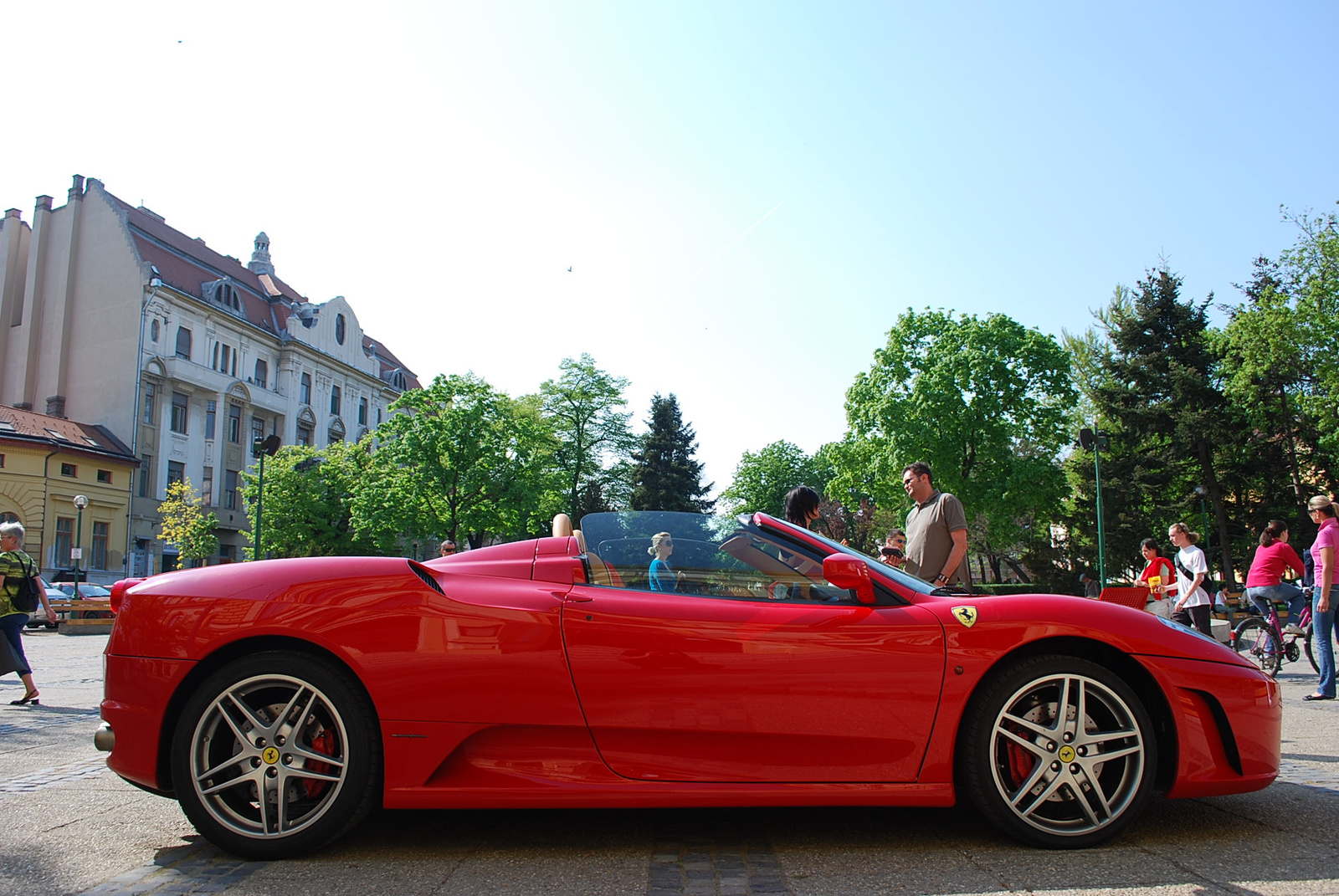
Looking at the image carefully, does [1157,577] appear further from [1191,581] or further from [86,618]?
[86,618]

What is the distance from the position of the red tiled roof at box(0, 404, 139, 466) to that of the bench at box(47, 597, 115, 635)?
20.1 m

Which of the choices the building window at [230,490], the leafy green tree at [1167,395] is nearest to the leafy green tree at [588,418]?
the building window at [230,490]

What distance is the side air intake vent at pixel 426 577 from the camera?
335 cm

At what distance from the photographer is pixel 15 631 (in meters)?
7.76

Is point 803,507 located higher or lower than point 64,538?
lower

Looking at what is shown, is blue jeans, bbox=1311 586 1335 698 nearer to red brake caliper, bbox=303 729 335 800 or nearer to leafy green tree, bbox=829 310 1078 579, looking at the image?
red brake caliper, bbox=303 729 335 800

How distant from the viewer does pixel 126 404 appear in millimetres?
43938

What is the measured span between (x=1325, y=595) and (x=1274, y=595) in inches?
64.0

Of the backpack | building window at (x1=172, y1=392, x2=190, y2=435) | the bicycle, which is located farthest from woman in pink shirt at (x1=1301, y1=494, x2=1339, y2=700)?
building window at (x1=172, y1=392, x2=190, y2=435)

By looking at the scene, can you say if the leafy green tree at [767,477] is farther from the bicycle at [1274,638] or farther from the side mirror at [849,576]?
the side mirror at [849,576]

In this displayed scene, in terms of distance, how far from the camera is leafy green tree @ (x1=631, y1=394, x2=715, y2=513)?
63531 millimetres

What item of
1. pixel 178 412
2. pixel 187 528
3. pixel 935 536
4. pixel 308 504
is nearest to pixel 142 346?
pixel 178 412

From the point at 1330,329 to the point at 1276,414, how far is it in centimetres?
549

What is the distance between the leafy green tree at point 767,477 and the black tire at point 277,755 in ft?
229
